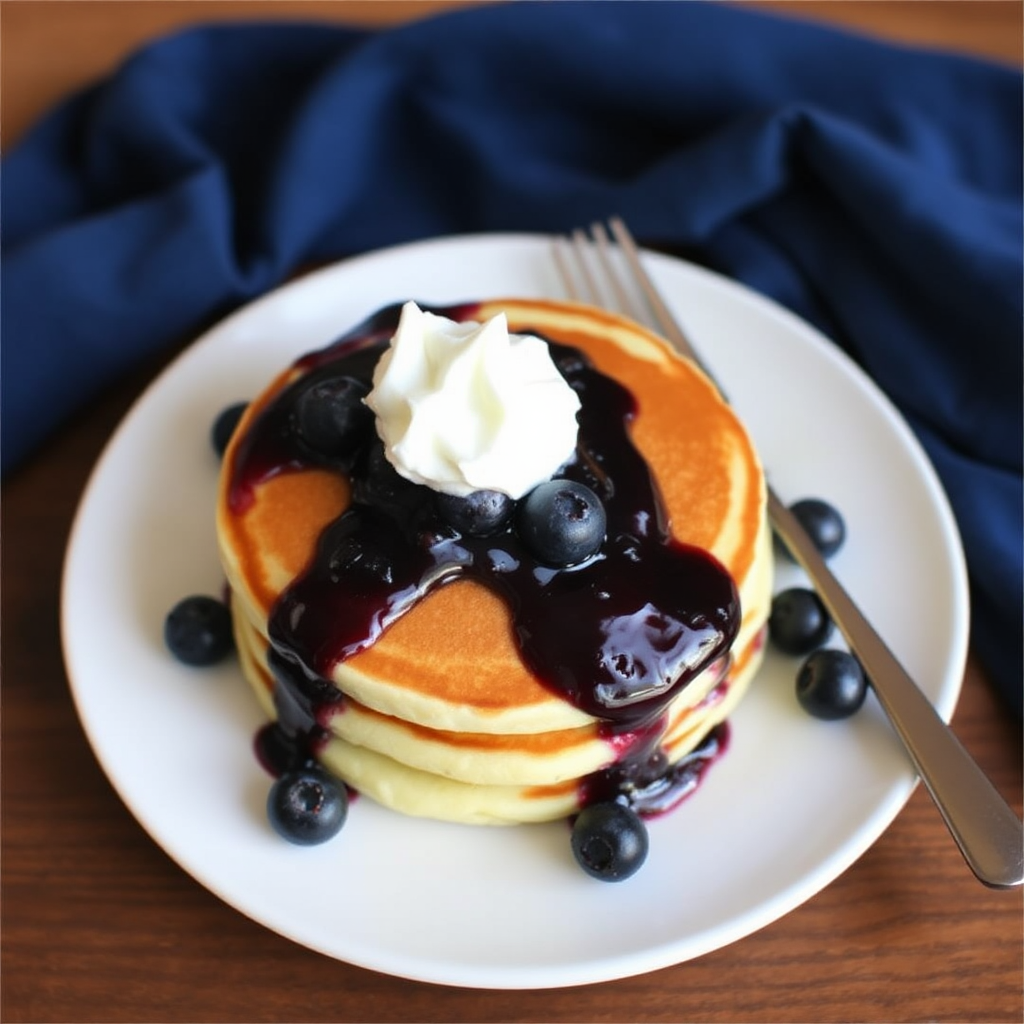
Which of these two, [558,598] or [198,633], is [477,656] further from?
[198,633]

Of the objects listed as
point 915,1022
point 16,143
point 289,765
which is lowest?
point 915,1022

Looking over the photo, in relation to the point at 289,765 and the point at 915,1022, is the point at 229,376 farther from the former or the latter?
the point at 915,1022

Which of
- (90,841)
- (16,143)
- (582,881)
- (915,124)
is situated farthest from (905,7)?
(90,841)

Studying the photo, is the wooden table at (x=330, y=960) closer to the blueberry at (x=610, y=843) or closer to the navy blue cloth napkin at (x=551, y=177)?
the blueberry at (x=610, y=843)

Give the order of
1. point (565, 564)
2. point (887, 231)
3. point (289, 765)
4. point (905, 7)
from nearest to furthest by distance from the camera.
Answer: point (565, 564) → point (289, 765) → point (887, 231) → point (905, 7)

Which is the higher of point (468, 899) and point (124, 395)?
point (124, 395)
